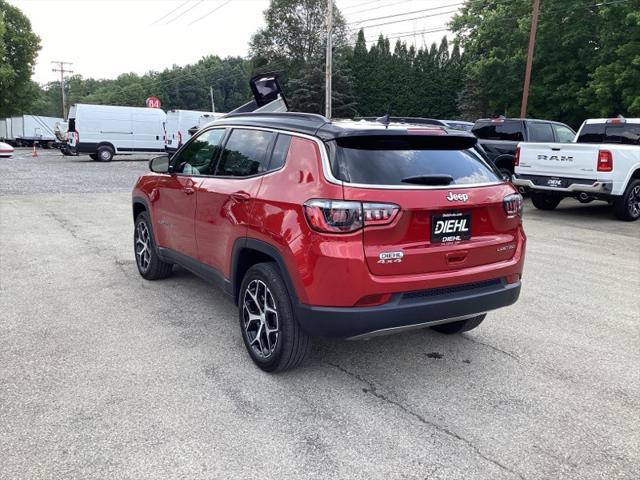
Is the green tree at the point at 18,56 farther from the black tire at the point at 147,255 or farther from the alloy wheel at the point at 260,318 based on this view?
the alloy wheel at the point at 260,318

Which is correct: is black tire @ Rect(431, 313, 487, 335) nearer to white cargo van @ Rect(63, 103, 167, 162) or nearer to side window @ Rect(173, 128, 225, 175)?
side window @ Rect(173, 128, 225, 175)

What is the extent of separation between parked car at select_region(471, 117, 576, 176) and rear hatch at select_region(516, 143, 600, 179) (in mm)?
1793

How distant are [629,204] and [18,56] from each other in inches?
1936

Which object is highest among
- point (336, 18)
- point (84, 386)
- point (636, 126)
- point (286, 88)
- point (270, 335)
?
point (336, 18)

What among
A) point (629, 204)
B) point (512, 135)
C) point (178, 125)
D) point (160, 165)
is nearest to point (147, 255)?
point (160, 165)

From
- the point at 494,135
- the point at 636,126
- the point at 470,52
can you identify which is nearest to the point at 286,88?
the point at 470,52

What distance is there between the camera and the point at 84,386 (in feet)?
11.3

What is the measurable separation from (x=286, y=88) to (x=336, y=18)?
11.6 metres

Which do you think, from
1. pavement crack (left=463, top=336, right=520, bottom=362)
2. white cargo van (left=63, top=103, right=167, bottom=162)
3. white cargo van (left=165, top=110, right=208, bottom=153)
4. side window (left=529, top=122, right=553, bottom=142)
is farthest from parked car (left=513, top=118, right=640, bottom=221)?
white cargo van (left=63, top=103, right=167, bottom=162)

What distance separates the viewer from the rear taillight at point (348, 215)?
3.02m

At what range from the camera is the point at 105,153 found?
26.4 meters

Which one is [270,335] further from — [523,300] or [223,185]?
[523,300]

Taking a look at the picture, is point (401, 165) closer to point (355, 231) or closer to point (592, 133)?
point (355, 231)

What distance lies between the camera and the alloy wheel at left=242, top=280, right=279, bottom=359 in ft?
11.7
